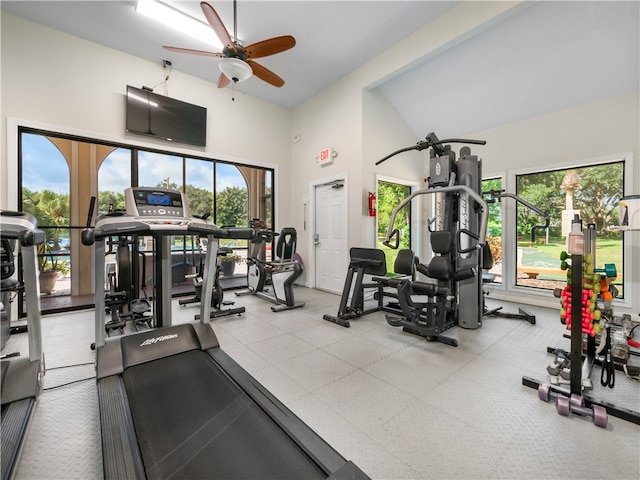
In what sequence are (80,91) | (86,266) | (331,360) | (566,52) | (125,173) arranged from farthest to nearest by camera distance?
(86,266), (125,173), (80,91), (566,52), (331,360)

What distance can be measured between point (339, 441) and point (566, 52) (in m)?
5.13

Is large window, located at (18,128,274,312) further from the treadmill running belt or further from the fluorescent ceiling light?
the treadmill running belt

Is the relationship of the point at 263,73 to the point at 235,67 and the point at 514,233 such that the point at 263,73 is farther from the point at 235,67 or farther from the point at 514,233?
the point at 514,233

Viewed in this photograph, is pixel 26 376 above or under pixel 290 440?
above

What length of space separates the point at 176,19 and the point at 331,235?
394 cm

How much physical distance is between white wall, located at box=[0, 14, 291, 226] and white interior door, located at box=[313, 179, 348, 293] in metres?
1.91

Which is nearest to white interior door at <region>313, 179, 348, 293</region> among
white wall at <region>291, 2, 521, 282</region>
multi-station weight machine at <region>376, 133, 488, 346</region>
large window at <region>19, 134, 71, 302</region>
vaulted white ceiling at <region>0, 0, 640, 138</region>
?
white wall at <region>291, 2, 521, 282</region>

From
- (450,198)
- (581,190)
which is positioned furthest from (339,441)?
(581,190)

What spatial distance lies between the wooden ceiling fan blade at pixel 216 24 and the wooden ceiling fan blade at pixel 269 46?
19 cm

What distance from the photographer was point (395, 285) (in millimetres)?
3215

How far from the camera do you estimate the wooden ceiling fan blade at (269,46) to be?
2.89 meters

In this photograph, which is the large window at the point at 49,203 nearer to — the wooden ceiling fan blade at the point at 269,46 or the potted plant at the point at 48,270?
the potted plant at the point at 48,270

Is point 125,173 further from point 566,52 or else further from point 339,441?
point 566,52

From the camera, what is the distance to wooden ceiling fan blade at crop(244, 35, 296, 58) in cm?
289
